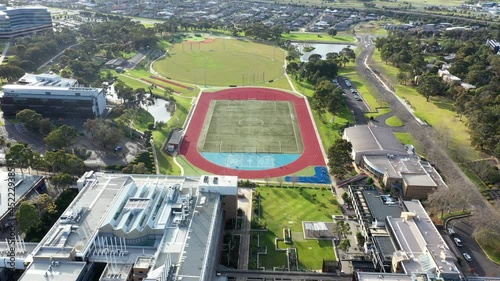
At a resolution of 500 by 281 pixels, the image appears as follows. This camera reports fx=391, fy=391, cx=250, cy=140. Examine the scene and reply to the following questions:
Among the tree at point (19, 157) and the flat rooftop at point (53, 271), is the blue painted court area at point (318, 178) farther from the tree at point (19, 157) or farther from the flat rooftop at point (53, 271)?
the tree at point (19, 157)

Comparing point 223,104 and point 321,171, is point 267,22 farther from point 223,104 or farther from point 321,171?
point 321,171

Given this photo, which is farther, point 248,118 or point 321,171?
point 248,118

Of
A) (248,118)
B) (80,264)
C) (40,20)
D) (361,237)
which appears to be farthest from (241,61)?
(80,264)

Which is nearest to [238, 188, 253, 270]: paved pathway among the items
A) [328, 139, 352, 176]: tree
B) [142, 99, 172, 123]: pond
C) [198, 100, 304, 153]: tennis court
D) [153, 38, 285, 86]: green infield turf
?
[328, 139, 352, 176]: tree

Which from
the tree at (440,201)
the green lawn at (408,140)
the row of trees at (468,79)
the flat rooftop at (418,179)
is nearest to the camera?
the tree at (440,201)

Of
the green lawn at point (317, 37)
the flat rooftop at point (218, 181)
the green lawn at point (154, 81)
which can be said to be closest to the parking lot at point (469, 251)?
the flat rooftop at point (218, 181)

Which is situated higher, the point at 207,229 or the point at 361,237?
the point at 207,229
